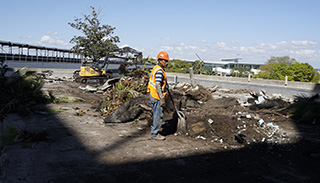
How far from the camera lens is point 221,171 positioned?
454 centimetres

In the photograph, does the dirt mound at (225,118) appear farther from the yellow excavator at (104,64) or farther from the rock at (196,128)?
the yellow excavator at (104,64)

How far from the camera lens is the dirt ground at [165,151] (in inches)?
169

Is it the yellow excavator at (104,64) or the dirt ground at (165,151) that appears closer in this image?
the dirt ground at (165,151)

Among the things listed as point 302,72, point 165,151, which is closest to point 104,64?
point 165,151

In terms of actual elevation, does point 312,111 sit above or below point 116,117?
above

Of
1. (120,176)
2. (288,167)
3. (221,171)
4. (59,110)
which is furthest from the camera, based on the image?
(59,110)

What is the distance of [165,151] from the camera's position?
18.3ft

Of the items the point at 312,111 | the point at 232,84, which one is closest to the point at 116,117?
the point at 312,111

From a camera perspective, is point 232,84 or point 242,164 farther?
point 232,84

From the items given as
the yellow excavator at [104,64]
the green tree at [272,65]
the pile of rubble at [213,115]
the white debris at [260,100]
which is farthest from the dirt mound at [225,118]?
the green tree at [272,65]

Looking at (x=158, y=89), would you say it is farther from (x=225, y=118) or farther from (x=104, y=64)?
(x=104, y=64)

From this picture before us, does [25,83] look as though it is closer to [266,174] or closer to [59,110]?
[59,110]

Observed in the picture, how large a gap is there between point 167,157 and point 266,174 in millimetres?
1762

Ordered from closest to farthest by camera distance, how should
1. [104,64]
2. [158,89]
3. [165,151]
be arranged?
[165,151] < [158,89] < [104,64]
